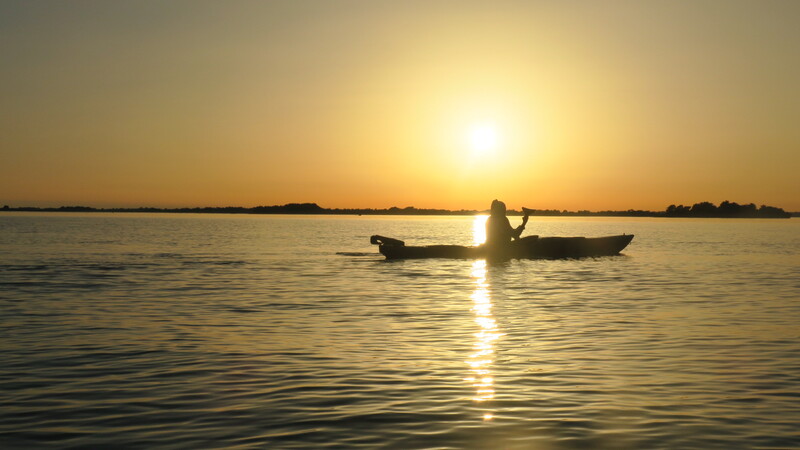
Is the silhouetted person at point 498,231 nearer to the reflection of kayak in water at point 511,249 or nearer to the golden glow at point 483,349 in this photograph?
the reflection of kayak in water at point 511,249

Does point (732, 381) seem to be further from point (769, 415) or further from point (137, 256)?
point (137, 256)

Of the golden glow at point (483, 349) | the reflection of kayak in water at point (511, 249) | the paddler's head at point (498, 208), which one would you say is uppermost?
the paddler's head at point (498, 208)

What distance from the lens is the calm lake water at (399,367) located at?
8.81 metres

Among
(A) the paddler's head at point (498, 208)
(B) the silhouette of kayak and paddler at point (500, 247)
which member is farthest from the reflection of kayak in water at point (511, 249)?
(A) the paddler's head at point (498, 208)

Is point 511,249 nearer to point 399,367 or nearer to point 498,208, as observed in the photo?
point 498,208

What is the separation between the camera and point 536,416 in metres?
9.41

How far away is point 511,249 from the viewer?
38656mm

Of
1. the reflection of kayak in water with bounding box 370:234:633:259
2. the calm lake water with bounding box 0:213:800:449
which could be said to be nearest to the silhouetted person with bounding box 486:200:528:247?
the reflection of kayak in water with bounding box 370:234:633:259

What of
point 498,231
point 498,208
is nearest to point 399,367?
point 498,208

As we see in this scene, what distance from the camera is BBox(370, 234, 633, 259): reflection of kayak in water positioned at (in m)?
38.5

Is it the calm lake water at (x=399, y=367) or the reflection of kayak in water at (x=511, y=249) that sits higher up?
the reflection of kayak in water at (x=511, y=249)

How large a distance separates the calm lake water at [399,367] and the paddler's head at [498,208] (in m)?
9.14

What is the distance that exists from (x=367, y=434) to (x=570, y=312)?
1239cm

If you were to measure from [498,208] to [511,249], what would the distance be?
10.6 feet
